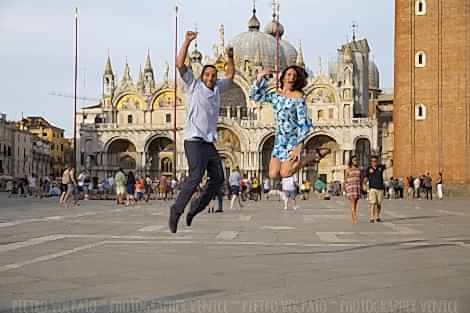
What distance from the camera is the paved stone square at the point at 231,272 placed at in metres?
5.20

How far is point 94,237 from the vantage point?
11.0m

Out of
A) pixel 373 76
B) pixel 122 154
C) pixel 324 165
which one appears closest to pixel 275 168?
pixel 324 165

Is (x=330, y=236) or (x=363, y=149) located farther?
(x=363, y=149)

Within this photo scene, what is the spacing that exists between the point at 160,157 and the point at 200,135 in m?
72.0

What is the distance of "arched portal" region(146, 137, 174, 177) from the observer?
7859cm

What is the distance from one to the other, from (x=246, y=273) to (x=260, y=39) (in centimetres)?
8074

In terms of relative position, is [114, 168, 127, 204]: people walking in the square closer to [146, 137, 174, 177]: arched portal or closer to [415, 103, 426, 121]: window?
[415, 103, 426, 121]: window

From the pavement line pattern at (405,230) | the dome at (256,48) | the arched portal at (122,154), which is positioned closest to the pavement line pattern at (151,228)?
the pavement line pattern at (405,230)

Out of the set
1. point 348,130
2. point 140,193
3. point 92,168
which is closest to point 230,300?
point 140,193

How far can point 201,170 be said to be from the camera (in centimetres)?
726

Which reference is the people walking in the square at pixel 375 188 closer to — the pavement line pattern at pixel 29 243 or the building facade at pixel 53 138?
the pavement line pattern at pixel 29 243

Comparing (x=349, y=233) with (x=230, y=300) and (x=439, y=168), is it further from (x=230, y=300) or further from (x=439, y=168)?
(x=439, y=168)

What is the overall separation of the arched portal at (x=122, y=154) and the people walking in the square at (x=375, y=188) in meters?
62.8

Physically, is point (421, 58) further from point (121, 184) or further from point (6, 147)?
point (6, 147)
